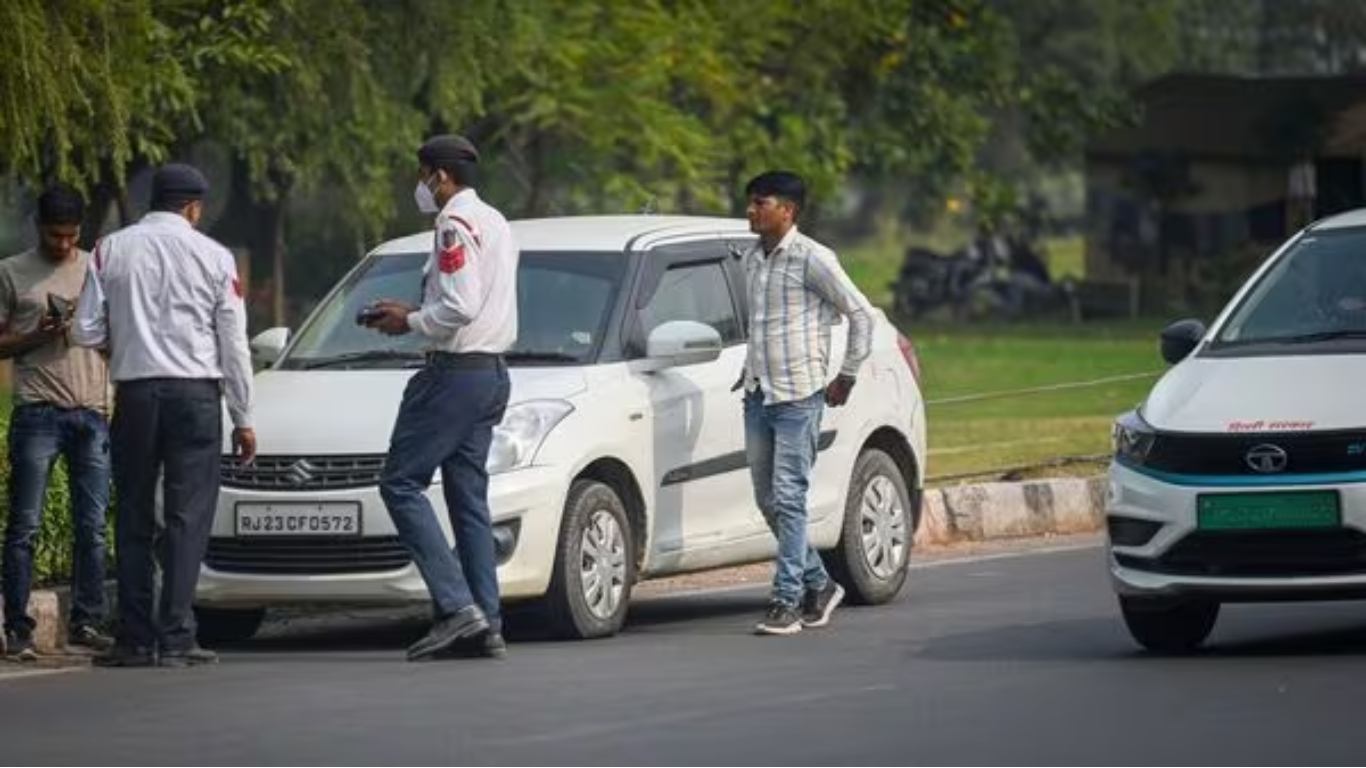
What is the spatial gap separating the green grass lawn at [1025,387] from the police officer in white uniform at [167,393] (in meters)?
8.38

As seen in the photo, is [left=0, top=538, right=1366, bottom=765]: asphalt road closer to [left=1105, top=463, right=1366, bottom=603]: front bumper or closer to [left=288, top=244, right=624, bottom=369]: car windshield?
[left=1105, top=463, right=1366, bottom=603]: front bumper

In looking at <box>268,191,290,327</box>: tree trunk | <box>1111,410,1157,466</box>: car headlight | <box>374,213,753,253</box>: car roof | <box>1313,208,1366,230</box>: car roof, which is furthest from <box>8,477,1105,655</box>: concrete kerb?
<box>268,191,290,327</box>: tree trunk

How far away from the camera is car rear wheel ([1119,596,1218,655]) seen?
1279 centimetres

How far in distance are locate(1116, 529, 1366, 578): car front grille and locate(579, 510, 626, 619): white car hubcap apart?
7.75 feet

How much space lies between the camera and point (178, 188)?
43.2 feet

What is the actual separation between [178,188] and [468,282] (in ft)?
3.94

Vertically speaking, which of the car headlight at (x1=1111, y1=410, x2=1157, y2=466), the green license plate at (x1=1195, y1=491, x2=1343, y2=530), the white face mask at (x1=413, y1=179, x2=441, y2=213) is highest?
the white face mask at (x1=413, y1=179, x2=441, y2=213)

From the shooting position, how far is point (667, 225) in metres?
15.1

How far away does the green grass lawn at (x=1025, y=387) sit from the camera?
23078 mm

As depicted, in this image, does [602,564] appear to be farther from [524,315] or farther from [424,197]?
[424,197]

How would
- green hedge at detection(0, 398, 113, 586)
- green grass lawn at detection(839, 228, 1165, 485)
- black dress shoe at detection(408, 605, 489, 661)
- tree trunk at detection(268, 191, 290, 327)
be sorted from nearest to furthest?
black dress shoe at detection(408, 605, 489, 661), green hedge at detection(0, 398, 113, 586), green grass lawn at detection(839, 228, 1165, 485), tree trunk at detection(268, 191, 290, 327)

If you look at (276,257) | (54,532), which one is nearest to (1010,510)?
(54,532)

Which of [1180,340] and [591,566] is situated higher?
[1180,340]

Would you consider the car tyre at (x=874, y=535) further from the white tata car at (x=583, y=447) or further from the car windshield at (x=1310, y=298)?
the car windshield at (x=1310, y=298)
